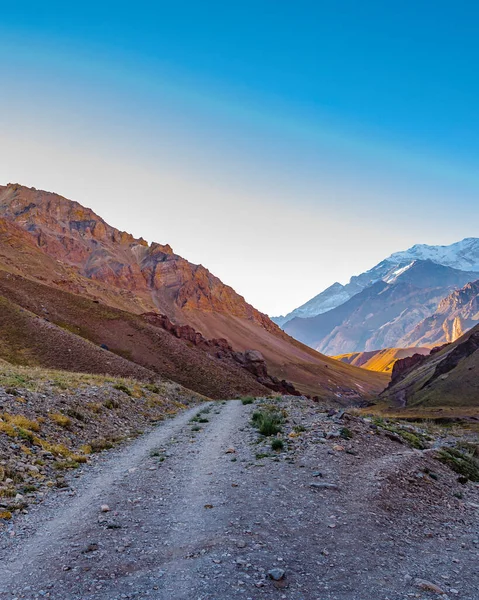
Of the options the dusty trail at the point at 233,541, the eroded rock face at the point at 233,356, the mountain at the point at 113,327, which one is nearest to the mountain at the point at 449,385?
the eroded rock face at the point at 233,356

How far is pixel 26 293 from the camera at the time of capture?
7731cm

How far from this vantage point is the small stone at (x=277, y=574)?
7.51 meters

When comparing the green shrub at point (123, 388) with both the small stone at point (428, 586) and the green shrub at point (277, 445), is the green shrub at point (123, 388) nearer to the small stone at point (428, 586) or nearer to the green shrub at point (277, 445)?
the green shrub at point (277, 445)

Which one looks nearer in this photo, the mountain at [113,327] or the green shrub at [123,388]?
the green shrub at [123,388]

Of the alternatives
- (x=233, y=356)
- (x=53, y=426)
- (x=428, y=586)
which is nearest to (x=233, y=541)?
(x=428, y=586)

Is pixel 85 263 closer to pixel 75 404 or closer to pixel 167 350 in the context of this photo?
pixel 167 350

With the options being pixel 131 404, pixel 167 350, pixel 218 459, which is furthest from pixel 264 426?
pixel 167 350

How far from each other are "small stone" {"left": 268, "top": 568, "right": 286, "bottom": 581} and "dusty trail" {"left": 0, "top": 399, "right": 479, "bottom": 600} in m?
0.08

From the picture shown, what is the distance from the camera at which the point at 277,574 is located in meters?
7.56

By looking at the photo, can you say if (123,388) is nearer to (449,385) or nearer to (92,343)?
(92,343)

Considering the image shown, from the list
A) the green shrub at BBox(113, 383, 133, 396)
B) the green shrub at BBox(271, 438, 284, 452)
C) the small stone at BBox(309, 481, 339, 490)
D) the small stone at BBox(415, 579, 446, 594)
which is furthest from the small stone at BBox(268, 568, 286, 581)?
the green shrub at BBox(113, 383, 133, 396)

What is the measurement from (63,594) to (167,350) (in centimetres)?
6575

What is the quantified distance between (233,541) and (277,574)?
1.48 meters

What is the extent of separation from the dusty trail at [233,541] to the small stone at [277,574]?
8 centimetres
